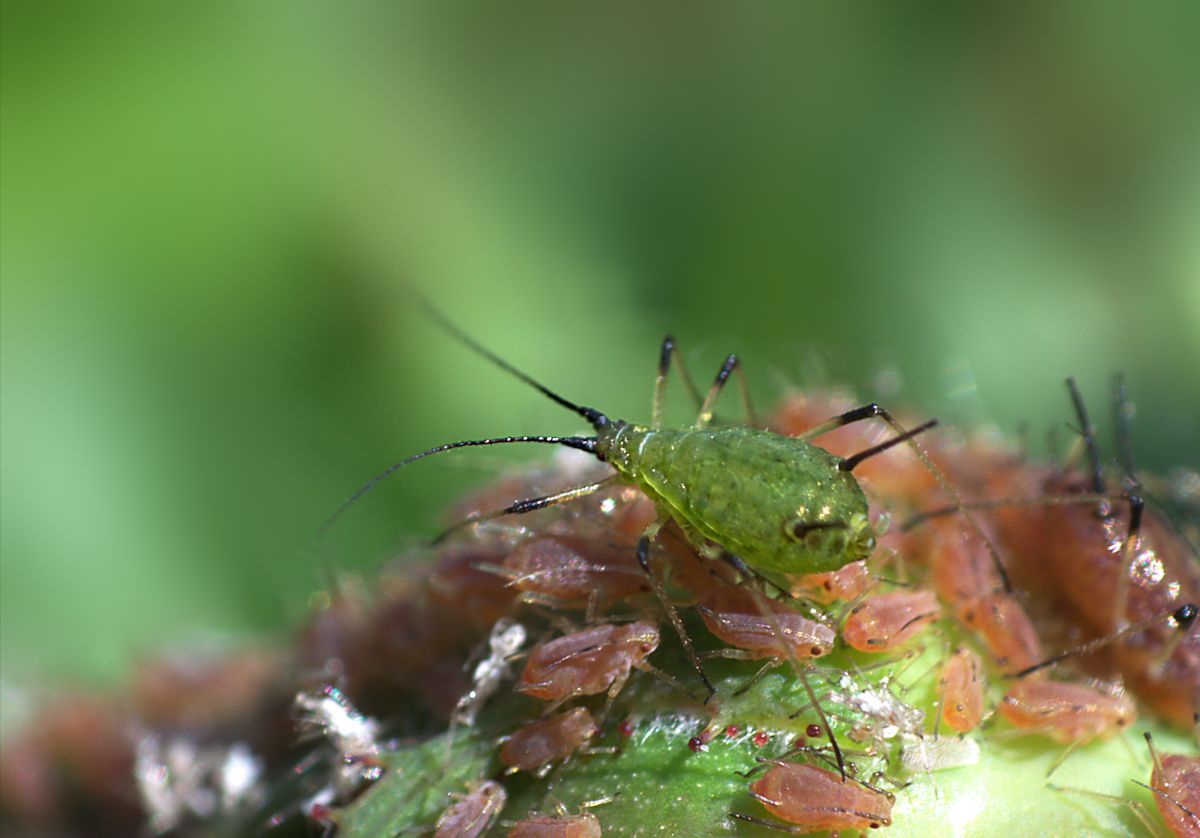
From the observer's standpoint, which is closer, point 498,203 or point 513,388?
point 513,388

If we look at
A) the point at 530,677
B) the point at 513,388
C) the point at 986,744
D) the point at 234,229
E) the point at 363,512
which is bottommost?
the point at 986,744

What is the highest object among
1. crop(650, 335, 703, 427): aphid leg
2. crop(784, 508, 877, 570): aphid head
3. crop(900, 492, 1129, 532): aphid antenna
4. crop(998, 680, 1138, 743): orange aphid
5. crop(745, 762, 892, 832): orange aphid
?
crop(650, 335, 703, 427): aphid leg

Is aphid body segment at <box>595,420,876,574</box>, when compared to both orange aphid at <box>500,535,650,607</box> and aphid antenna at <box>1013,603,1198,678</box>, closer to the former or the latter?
orange aphid at <box>500,535,650,607</box>

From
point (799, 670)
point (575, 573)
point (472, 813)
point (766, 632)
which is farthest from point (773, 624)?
point (472, 813)

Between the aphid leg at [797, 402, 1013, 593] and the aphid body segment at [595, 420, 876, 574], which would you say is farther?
the aphid leg at [797, 402, 1013, 593]

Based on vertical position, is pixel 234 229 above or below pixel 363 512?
above

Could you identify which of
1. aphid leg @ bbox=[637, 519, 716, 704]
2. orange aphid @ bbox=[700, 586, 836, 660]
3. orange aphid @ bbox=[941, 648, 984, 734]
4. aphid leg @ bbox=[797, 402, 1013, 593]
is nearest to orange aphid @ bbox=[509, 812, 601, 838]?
aphid leg @ bbox=[637, 519, 716, 704]

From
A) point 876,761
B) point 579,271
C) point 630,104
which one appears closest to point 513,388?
point 579,271

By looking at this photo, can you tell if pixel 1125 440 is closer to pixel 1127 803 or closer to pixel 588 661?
pixel 1127 803

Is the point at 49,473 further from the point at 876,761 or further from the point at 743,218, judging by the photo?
the point at 876,761
